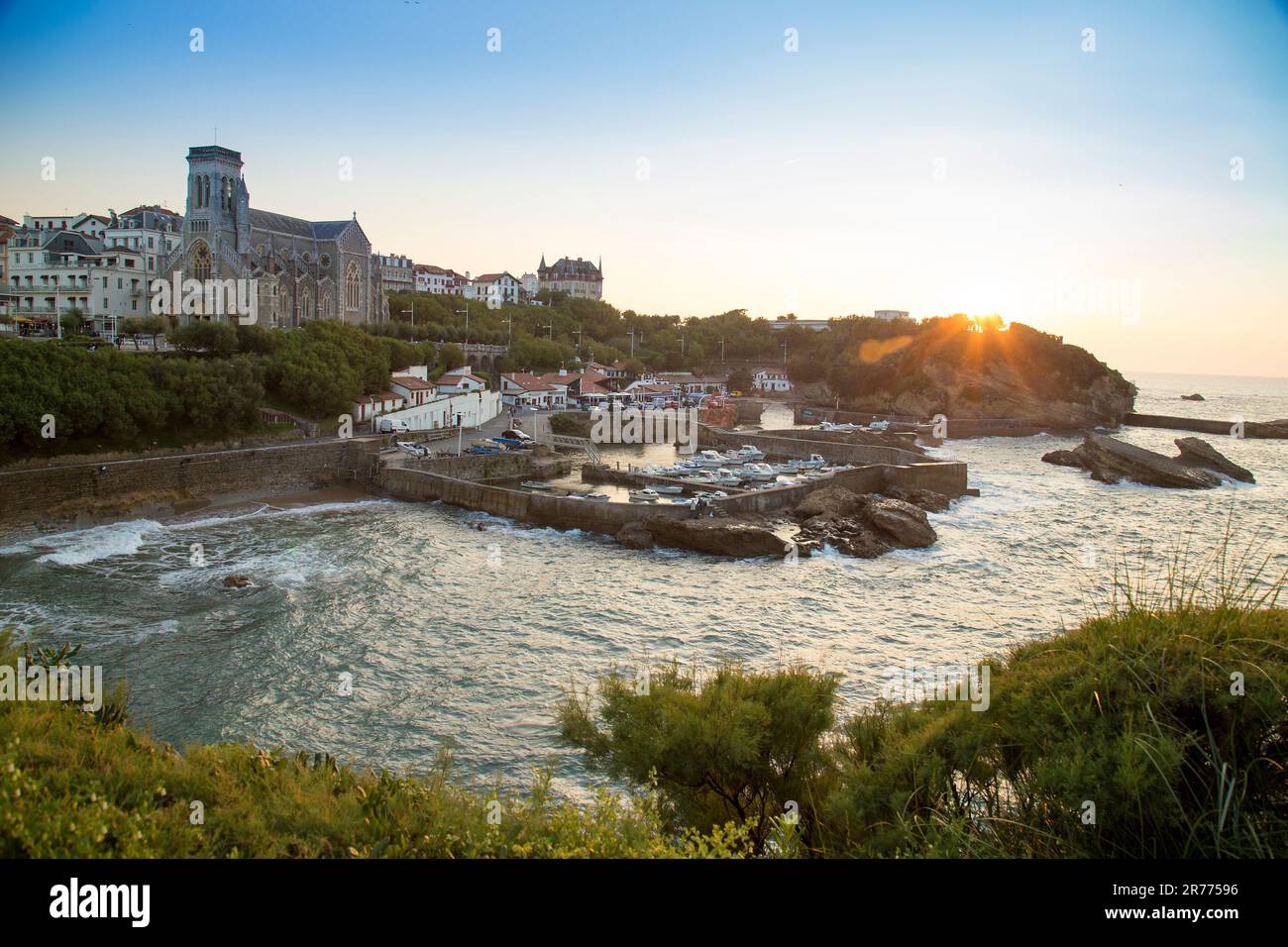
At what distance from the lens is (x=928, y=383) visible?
72250 mm

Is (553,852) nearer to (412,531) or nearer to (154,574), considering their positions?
(154,574)

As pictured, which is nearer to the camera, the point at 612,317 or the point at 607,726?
the point at 607,726

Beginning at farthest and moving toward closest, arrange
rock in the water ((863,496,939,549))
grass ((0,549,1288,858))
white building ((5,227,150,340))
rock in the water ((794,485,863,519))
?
white building ((5,227,150,340)) → rock in the water ((794,485,863,519)) → rock in the water ((863,496,939,549)) → grass ((0,549,1288,858))

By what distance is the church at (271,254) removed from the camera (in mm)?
45375

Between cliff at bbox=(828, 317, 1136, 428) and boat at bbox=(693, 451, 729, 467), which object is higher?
cliff at bbox=(828, 317, 1136, 428)

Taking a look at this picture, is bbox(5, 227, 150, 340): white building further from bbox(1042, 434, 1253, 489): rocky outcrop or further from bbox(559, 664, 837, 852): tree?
bbox(1042, 434, 1253, 489): rocky outcrop

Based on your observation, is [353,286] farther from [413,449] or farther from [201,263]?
[413,449]

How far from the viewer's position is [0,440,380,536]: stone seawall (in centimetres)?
2322

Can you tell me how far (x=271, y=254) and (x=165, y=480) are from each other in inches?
1143

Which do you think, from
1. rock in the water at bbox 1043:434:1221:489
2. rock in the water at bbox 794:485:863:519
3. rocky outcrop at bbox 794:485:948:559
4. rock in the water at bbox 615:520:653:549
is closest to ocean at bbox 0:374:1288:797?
rock in the water at bbox 615:520:653:549

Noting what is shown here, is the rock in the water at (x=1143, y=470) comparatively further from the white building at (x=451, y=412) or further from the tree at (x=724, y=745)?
the tree at (x=724, y=745)

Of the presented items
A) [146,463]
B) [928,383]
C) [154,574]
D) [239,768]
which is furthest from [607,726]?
[928,383]
